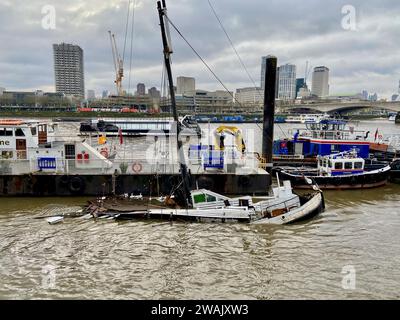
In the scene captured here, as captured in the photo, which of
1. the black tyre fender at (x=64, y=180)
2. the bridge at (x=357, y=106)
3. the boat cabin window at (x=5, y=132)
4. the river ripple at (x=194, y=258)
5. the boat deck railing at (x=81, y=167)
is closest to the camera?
the river ripple at (x=194, y=258)

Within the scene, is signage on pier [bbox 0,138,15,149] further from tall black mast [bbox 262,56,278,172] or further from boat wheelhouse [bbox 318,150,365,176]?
boat wheelhouse [bbox 318,150,365,176]

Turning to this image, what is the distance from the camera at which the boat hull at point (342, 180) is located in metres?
25.7

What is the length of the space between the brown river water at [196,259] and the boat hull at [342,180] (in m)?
6.49

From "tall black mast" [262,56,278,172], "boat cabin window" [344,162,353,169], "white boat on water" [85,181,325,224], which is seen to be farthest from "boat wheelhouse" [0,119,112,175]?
"boat cabin window" [344,162,353,169]

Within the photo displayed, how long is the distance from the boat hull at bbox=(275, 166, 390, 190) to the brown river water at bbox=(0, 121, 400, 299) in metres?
6.49

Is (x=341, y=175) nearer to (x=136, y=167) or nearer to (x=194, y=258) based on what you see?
(x=136, y=167)

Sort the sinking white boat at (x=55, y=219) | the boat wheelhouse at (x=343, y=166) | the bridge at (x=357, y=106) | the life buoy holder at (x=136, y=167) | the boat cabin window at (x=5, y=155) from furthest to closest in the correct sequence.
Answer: the bridge at (x=357, y=106) < the boat wheelhouse at (x=343, y=166) < the boat cabin window at (x=5, y=155) < the life buoy holder at (x=136, y=167) < the sinking white boat at (x=55, y=219)

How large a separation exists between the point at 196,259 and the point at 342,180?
1750 centimetres

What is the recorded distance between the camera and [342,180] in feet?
84.4

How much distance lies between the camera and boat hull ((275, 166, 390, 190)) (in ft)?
84.3

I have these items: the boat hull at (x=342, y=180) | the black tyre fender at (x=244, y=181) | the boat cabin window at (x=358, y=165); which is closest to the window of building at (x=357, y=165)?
the boat cabin window at (x=358, y=165)

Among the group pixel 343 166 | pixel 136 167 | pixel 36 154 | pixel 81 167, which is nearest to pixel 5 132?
pixel 36 154

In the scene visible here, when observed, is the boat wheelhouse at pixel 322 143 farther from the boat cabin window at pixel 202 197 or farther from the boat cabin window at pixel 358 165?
the boat cabin window at pixel 202 197

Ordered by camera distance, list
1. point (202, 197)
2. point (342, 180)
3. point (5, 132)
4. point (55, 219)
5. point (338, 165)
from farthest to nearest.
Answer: point (338, 165), point (342, 180), point (5, 132), point (202, 197), point (55, 219)
